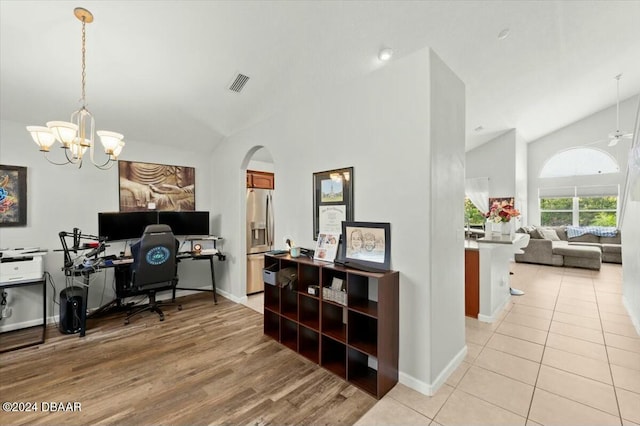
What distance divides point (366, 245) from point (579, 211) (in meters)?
8.95

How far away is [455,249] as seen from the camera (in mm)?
2443

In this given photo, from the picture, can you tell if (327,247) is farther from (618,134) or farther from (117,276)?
(618,134)

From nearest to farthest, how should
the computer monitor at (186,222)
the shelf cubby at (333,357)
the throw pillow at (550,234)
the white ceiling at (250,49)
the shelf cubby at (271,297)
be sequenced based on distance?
the white ceiling at (250,49)
the shelf cubby at (333,357)
the shelf cubby at (271,297)
the computer monitor at (186,222)
the throw pillow at (550,234)

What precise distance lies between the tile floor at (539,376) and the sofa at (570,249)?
2988 mm

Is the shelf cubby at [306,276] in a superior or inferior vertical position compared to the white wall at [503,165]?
inferior

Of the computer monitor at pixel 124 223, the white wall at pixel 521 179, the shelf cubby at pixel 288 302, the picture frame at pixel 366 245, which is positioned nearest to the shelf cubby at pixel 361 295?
the picture frame at pixel 366 245

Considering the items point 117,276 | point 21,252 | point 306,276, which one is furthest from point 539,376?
point 21,252

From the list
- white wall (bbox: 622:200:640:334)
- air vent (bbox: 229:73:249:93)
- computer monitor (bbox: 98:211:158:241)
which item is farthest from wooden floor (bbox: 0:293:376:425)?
white wall (bbox: 622:200:640:334)

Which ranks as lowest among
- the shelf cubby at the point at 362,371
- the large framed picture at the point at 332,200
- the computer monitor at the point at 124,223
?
the shelf cubby at the point at 362,371

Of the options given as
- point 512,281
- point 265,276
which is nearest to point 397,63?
point 265,276

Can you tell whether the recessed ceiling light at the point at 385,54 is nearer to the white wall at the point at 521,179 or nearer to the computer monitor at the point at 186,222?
the computer monitor at the point at 186,222

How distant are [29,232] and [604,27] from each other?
7115 millimetres

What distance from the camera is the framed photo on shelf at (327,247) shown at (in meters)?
2.64

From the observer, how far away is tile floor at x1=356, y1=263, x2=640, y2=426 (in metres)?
1.84
